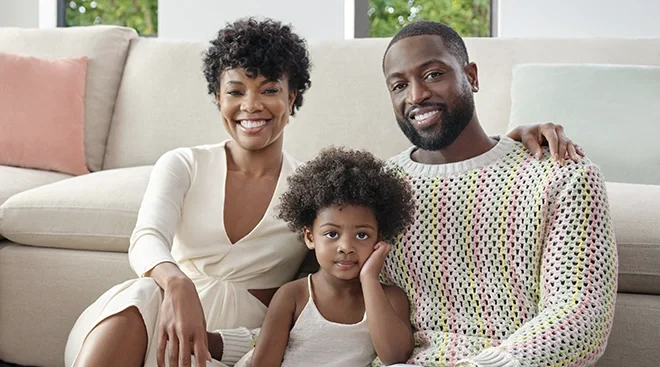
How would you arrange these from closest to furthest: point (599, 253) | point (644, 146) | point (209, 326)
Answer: point (599, 253) → point (209, 326) → point (644, 146)

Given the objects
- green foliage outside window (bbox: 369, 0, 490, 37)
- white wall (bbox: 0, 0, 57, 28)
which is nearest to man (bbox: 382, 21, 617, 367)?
white wall (bbox: 0, 0, 57, 28)

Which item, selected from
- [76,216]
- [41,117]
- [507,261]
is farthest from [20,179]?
[507,261]

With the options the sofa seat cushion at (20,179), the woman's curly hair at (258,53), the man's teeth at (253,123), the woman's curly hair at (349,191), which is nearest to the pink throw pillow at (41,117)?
the sofa seat cushion at (20,179)

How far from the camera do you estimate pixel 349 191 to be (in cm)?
155

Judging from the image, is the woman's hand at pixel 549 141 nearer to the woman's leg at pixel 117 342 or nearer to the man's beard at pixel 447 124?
the man's beard at pixel 447 124

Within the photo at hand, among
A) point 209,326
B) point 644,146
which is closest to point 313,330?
point 209,326

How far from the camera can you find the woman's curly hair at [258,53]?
1747 mm

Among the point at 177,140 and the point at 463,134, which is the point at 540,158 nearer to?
the point at 463,134

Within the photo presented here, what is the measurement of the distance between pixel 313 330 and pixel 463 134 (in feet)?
1.49

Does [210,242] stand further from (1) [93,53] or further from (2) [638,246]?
(1) [93,53]

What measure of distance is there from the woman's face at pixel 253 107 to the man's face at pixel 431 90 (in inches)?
12.2

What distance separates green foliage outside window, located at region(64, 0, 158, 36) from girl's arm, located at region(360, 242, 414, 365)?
406 cm

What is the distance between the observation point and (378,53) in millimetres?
2557

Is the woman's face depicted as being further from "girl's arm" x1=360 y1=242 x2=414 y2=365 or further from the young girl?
"girl's arm" x1=360 y1=242 x2=414 y2=365
